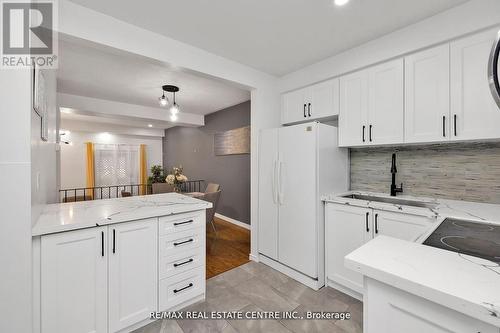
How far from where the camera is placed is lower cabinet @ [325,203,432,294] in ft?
5.62

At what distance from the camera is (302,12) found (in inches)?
68.6

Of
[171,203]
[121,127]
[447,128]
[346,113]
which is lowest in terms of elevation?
[171,203]

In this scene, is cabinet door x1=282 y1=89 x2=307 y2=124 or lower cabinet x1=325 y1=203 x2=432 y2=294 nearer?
lower cabinet x1=325 y1=203 x2=432 y2=294

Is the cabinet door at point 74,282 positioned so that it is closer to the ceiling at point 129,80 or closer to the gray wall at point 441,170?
the ceiling at point 129,80

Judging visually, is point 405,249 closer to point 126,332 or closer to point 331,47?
point 126,332

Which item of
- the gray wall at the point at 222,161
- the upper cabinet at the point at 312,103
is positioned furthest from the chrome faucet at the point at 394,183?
the gray wall at the point at 222,161

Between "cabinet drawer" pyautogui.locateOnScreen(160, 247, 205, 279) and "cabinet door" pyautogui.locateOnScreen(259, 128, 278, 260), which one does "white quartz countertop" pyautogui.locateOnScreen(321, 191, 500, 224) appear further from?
"cabinet drawer" pyautogui.locateOnScreen(160, 247, 205, 279)

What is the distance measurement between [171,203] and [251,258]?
146 centimetres

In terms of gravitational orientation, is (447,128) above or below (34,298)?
above

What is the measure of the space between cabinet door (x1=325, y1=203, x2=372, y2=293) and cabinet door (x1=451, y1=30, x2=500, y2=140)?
0.97 m

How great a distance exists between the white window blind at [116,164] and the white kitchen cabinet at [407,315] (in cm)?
816

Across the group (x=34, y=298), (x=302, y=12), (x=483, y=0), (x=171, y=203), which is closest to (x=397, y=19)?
(x=483, y=0)

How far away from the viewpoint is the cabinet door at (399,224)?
1635mm

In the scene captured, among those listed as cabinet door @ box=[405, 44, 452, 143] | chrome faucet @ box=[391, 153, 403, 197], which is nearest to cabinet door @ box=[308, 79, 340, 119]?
cabinet door @ box=[405, 44, 452, 143]
